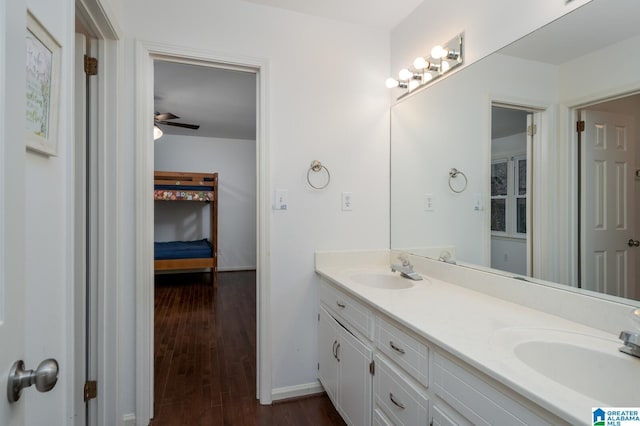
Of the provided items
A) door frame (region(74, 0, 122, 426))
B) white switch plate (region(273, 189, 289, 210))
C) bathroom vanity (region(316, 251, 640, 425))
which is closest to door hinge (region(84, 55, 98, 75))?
door frame (region(74, 0, 122, 426))

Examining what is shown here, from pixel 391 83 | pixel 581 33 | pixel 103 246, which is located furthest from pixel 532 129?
pixel 103 246

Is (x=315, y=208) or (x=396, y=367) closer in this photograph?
(x=396, y=367)

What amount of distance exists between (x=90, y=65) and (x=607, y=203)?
2.33m

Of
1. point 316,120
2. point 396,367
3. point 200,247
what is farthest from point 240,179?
point 396,367

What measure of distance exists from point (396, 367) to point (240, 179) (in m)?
5.54

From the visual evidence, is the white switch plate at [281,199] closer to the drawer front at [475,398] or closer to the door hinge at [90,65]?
the door hinge at [90,65]

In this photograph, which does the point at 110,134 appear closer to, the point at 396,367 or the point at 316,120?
the point at 316,120

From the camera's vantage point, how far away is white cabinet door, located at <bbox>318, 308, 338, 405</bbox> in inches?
72.2

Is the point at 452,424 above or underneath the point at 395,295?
underneath

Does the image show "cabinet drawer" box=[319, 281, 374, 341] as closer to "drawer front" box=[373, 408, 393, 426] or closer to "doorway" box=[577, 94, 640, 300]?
"drawer front" box=[373, 408, 393, 426]

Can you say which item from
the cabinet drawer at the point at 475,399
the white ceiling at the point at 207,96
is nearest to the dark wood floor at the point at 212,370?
the cabinet drawer at the point at 475,399

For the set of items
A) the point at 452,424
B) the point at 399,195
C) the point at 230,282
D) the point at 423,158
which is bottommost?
the point at 230,282

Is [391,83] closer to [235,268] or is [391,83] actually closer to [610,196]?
[610,196]

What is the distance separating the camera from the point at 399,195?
7.47 feet
